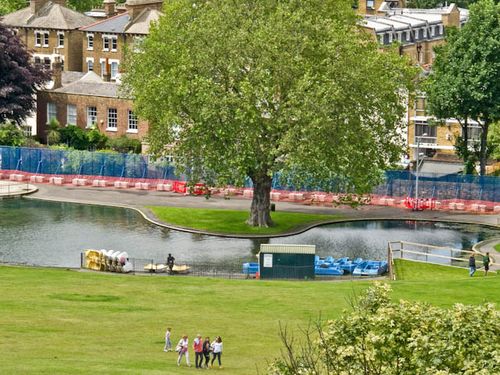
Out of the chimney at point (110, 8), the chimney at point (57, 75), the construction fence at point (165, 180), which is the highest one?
the chimney at point (110, 8)

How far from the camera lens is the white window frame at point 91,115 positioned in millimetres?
129500

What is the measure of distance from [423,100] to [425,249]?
43.4m

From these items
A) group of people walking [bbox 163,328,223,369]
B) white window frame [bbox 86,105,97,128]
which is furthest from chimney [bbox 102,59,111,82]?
group of people walking [bbox 163,328,223,369]

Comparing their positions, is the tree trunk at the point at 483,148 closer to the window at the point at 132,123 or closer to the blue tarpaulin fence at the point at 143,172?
the blue tarpaulin fence at the point at 143,172

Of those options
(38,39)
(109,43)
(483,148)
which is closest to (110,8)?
(38,39)

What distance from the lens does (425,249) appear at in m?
86.8

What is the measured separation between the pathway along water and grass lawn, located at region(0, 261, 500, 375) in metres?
7.61

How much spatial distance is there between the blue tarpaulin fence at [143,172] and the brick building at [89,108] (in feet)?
42.0

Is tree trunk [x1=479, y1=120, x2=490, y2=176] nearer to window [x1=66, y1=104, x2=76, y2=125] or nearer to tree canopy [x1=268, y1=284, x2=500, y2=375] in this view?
window [x1=66, y1=104, x2=76, y2=125]

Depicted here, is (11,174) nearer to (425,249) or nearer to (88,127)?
(88,127)

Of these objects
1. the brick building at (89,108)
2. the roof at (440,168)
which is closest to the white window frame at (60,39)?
the brick building at (89,108)

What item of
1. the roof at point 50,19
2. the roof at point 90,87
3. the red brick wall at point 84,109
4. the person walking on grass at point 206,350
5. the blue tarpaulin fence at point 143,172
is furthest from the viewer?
the roof at point 50,19

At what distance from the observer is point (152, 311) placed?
64.6 meters

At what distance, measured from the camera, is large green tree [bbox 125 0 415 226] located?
89.8m
